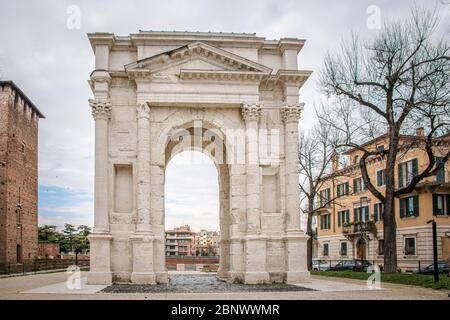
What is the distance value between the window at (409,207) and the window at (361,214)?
19.5ft

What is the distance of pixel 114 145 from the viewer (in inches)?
979

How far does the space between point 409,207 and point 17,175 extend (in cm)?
3154

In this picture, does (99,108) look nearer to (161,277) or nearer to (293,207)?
(161,277)

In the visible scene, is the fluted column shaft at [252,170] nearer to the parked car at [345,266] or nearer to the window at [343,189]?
the window at [343,189]

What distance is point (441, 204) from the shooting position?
4359cm

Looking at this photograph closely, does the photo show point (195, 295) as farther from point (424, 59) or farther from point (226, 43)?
point (424, 59)

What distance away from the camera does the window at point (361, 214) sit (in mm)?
52250

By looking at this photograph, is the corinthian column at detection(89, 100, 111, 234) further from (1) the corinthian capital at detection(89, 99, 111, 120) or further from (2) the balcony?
(2) the balcony

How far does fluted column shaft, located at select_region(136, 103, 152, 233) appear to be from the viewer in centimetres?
2372

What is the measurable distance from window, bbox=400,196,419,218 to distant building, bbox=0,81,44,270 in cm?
3079

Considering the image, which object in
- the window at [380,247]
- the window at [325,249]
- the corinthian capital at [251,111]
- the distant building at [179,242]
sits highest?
the corinthian capital at [251,111]

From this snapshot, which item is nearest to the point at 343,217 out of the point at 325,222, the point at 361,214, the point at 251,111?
the point at 361,214

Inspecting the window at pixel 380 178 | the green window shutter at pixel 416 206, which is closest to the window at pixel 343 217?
the window at pixel 380 178

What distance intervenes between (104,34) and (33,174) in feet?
90.9
